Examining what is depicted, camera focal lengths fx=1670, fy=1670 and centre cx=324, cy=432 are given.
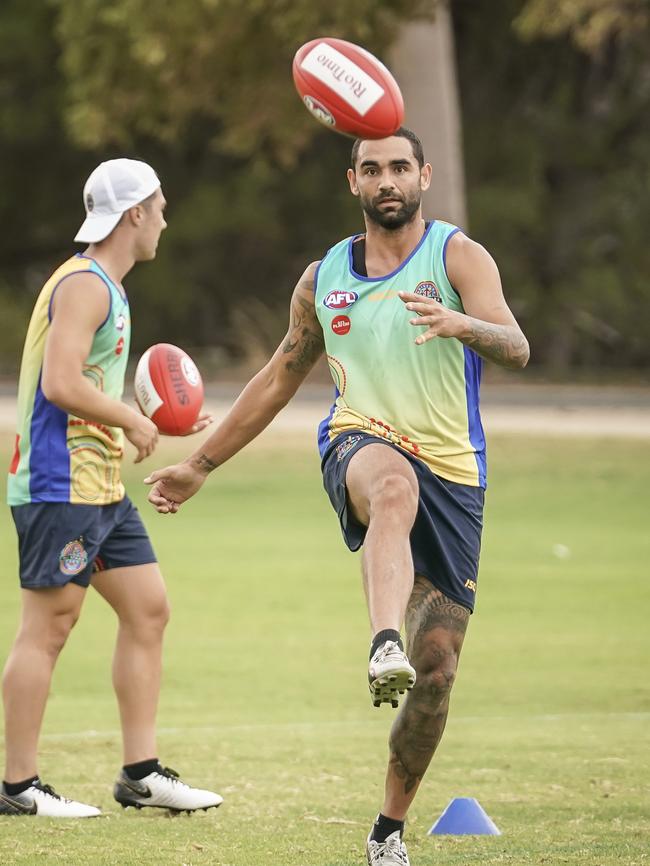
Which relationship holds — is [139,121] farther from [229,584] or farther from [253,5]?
[229,584]

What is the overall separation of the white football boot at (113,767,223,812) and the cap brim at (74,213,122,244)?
6.85 ft

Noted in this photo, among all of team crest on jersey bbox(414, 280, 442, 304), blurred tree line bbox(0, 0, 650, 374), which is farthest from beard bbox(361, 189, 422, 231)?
blurred tree line bbox(0, 0, 650, 374)

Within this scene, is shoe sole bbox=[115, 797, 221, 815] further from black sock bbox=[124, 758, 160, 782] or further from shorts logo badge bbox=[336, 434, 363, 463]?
shorts logo badge bbox=[336, 434, 363, 463]

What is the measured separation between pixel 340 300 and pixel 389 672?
144 centimetres

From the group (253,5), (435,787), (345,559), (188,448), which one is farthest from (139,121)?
(435,787)

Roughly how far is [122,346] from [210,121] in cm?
2967

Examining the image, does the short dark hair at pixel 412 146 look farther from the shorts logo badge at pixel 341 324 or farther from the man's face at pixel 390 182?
the shorts logo badge at pixel 341 324

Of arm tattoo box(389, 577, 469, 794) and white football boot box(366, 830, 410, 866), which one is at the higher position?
arm tattoo box(389, 577, 469, 794)

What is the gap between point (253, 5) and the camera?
23.8 metres

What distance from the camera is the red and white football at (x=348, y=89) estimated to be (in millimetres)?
6199

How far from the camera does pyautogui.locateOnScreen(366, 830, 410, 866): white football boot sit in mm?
5387

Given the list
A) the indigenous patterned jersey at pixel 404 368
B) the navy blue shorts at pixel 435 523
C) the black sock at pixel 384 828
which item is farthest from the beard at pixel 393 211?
the black sock at pixel 384 828

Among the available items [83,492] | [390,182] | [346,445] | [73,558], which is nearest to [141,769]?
[73,558]

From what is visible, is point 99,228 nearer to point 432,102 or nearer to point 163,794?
point 163,794
